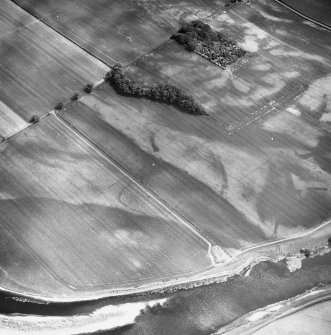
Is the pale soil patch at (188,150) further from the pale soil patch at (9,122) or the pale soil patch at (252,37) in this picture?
the pale soil patch at (252,37)

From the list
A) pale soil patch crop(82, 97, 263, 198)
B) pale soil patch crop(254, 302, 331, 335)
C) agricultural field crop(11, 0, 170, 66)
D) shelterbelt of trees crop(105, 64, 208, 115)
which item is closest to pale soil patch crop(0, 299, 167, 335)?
pale soil patch crop(254, 302, 331, 335)

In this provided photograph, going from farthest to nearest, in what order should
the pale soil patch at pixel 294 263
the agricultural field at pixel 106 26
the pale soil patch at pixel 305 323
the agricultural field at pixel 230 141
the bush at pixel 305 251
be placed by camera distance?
the agricultural field at pixel 106 26 → the agricultural field at pixel 230 141 → the bush at pixel 305 251 → the pale soil patch at pixel 294 263 → the pale soil patch at pixel 305 323

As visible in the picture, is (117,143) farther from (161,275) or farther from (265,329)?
(265,329)

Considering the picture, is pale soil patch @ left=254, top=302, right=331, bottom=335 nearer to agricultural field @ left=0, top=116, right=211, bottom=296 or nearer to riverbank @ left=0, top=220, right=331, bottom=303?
riverbank @ left=0, top=220, right=331, bottom=303

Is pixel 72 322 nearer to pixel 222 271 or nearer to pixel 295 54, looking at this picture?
pixel 222 271

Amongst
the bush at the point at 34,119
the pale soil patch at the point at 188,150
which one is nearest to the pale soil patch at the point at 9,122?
the bush at the point at 34,119

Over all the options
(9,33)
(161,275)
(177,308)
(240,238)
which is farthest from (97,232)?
(9,33)
